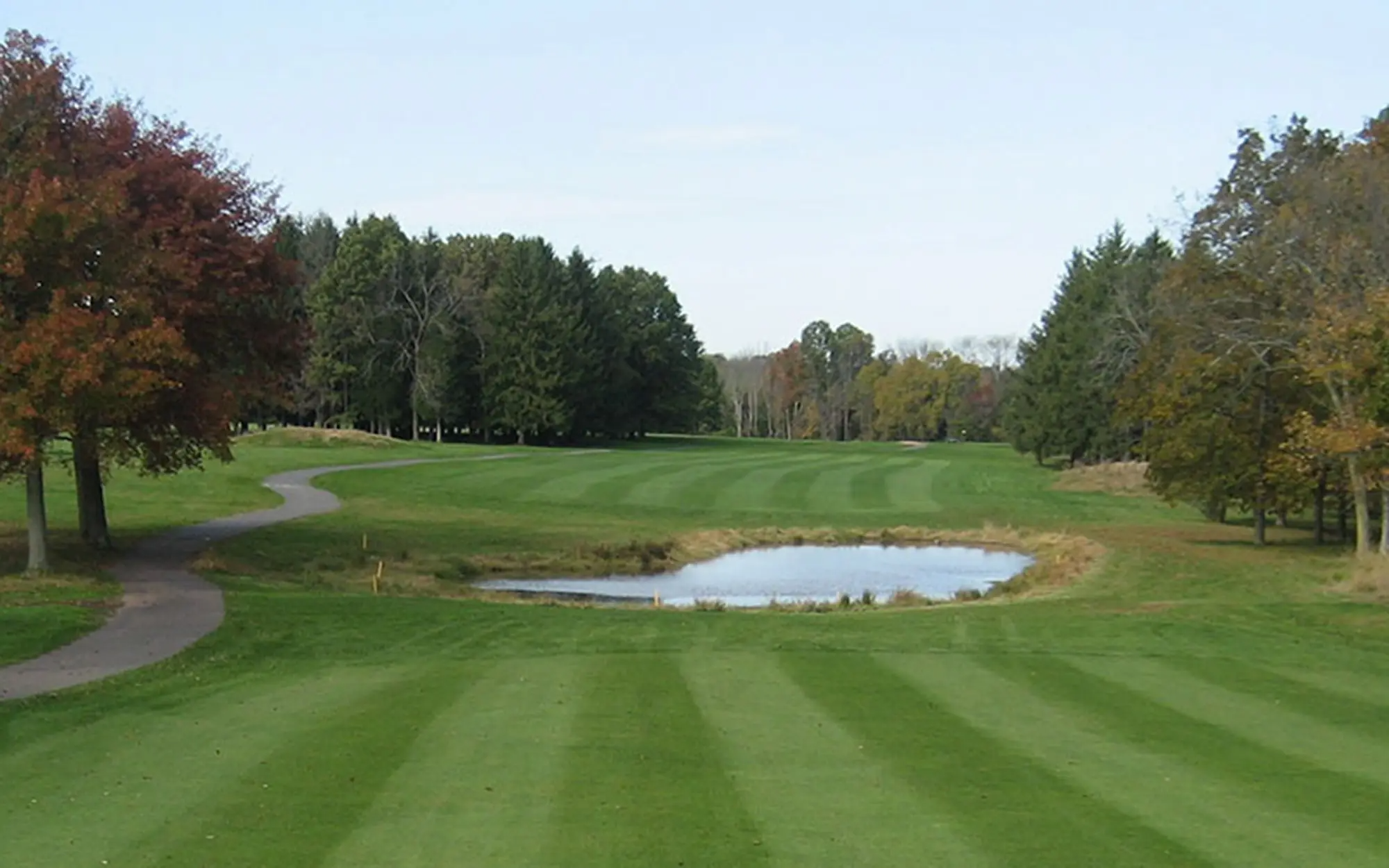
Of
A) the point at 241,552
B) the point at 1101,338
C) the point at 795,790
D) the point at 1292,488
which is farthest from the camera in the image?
the point at 1101,338

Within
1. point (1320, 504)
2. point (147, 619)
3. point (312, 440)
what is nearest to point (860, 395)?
point (312, 440)

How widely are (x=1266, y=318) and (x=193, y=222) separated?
2381cm

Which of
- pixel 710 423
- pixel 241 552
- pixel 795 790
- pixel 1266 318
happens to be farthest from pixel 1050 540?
pixel 710 423

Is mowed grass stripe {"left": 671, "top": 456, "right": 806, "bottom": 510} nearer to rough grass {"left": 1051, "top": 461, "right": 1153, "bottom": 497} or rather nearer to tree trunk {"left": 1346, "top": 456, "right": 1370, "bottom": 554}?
rough grass {"left": 1051, "top": 461, "right": 1153, "bottom": 497}

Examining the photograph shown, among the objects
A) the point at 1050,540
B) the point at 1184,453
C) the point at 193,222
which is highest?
the point at 193,222

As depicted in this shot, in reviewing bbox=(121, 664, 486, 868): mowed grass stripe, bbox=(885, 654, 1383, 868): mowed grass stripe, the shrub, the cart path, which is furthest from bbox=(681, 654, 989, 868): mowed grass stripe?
the shrub

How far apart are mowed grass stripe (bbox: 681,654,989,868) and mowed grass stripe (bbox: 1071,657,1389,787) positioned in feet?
12.2

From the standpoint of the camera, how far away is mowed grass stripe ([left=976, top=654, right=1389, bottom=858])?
8.98 m

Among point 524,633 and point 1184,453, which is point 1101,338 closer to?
point 1184,453

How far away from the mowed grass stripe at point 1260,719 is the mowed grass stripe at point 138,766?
333 inches

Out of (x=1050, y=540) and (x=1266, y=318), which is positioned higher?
(x=1266, y=318)

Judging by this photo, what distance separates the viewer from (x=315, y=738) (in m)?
10.9

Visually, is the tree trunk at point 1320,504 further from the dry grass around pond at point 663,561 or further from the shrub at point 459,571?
the shrub at point 459,571

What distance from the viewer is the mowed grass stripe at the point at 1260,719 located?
418 inches
